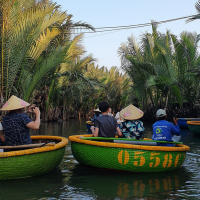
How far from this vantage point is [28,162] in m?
6.08

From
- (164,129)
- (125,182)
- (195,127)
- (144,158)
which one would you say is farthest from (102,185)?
(195,127)

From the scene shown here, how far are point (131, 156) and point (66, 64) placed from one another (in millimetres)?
14533

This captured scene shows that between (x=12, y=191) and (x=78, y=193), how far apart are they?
1109 millimetres

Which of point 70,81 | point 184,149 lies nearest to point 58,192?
point 184,149

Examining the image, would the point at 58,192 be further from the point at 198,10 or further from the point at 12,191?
the point at 198,10

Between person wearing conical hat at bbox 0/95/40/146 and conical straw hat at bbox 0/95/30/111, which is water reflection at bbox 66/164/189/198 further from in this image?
conical straw hat at bbox 0/95/30/111

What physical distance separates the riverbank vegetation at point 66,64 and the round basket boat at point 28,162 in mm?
5752

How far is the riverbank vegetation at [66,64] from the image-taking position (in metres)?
11.7

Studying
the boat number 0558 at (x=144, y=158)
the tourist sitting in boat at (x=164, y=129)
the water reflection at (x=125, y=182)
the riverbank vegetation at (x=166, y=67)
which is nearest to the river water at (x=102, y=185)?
the water reflection at (x=125, y=182)

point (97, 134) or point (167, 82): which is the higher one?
point (167, 82)

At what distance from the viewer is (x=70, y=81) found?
74.4 feet

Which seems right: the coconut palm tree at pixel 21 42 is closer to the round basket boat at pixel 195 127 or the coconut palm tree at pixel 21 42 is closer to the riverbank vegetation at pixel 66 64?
the riverbank vegetation at pixel 66 64

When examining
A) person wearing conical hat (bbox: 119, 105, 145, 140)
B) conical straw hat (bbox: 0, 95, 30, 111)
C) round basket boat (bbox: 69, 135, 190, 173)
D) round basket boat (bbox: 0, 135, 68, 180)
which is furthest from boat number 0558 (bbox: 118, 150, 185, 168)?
conical straw hat (bbox: 0, 95, 30, 111)

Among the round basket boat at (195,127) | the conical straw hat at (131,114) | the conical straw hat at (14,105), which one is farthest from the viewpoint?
the round basket boat at (195,127)
